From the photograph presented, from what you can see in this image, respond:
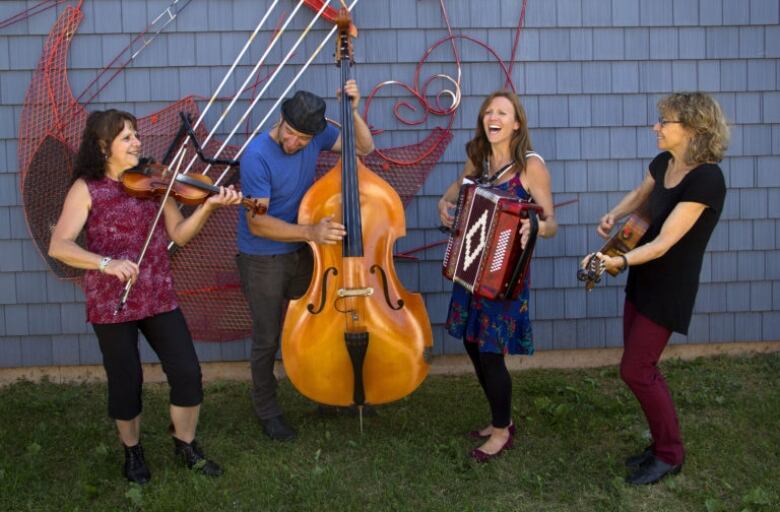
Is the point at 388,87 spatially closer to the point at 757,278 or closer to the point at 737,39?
the point at 737,39

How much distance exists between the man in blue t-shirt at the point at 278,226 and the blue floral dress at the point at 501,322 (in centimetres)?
70

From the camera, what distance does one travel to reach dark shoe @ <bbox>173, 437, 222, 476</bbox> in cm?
373

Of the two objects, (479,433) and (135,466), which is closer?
(135,466)

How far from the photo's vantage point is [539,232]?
11.6ft

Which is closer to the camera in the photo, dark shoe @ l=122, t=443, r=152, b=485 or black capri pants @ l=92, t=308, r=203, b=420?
black capri pants @ l=92, t=308, r=203, b=420

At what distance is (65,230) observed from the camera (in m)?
3.34

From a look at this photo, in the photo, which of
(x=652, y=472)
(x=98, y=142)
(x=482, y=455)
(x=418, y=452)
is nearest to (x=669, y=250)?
(x=652, y=472)

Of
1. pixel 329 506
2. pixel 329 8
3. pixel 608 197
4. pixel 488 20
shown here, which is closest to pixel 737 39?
pixel 608 197

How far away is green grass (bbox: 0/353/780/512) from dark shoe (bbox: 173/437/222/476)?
5 cm

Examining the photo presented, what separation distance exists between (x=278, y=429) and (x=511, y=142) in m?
1.86

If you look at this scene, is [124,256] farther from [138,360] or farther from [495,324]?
[495,324]

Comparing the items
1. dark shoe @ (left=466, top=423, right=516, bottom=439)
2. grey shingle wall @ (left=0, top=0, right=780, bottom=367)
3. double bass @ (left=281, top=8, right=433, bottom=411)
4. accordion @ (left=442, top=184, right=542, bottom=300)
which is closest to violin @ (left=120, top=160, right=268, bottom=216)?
double bass @ (left=281, top=8, right=433, bottom=411)

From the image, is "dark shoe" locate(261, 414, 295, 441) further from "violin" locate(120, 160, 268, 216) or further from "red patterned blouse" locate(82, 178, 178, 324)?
"violin" locate(120, 160, 268, 216)

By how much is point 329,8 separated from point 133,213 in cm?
196
